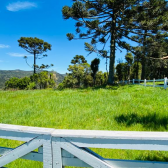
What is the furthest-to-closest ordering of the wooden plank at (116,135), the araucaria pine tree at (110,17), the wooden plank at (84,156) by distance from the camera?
the araucaria pine tree at (110,17)
the wooden plank at (84,156)
the wooden plank at (116,135)

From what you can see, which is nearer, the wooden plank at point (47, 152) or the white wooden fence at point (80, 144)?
the white wooden fence at point (80, 144)

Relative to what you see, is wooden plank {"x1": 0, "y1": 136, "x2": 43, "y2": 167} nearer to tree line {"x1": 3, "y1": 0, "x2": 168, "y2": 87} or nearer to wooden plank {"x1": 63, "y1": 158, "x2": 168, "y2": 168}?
wooden plank {"x1": 63, "y1": 158, "x2": 168, "y2": 168}

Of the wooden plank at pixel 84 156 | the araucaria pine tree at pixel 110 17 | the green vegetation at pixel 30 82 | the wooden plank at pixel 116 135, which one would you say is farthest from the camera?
the green vegetation at pixel 30 82

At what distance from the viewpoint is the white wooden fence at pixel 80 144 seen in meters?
0.87

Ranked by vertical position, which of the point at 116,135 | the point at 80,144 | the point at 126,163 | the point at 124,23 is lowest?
the point at 126,163

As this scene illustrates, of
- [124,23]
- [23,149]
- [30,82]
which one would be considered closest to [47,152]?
[23,149]

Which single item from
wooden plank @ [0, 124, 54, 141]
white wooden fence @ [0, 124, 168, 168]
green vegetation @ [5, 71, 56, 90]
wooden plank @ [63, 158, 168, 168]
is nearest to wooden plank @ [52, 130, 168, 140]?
white wooden fence @ [0, 124, 168, 168]

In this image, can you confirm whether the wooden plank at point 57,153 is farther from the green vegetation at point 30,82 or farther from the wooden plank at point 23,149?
the green vegetation at point 30,82

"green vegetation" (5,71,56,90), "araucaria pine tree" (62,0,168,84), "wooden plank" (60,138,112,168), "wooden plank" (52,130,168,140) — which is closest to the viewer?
"wooden plank" (52,130,168,140)

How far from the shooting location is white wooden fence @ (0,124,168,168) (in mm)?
874

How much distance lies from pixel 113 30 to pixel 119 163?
12.1 metres

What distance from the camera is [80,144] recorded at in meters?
0.97

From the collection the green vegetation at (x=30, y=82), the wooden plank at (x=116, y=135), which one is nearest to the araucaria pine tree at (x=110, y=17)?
the wooden plank at (x=116, y=135)

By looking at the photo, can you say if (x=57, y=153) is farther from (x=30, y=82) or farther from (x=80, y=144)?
(x=30, y=82)
